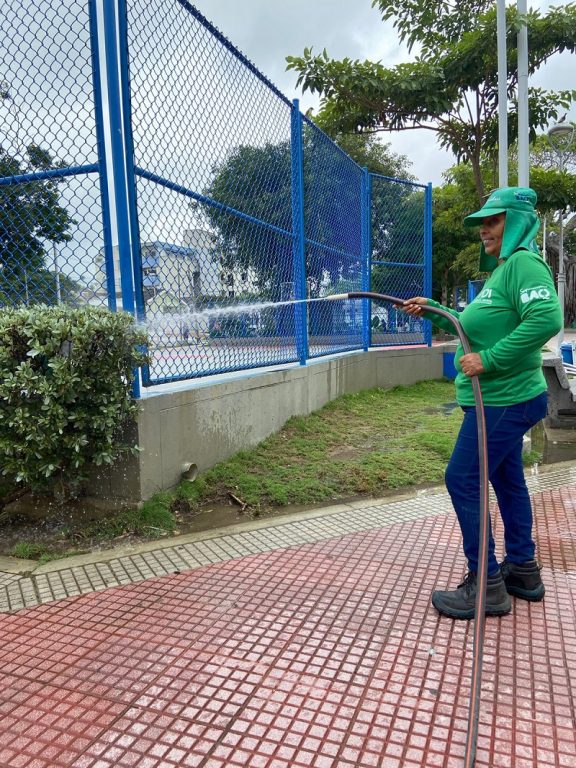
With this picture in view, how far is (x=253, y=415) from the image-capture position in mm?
5188

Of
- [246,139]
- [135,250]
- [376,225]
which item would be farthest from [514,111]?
[135,250]

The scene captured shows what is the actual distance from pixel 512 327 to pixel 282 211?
12.9 ft

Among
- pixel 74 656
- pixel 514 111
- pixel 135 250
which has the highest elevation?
pixel 514 111

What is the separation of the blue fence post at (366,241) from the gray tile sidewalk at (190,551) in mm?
5247

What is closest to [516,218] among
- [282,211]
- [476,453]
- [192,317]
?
[476,453]

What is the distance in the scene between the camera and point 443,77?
29.3 feet

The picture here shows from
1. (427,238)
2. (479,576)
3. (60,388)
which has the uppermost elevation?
(427,238)

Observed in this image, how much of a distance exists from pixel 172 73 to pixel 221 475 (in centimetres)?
291

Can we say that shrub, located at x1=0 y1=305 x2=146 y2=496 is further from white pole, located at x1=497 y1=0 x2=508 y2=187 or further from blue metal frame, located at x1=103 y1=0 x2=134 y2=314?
white pole, located at x1=497 y1=0 x2=508 y2=187

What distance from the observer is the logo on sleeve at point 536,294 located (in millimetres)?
2328

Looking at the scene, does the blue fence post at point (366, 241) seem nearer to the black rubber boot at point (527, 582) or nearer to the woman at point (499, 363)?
the woman at point (499, 363)

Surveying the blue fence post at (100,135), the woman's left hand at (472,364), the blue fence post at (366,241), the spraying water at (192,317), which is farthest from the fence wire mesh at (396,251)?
the woman's left hand at (472,364)

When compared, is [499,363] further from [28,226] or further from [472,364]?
[28,226]

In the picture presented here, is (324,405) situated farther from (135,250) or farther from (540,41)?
(540,41)
